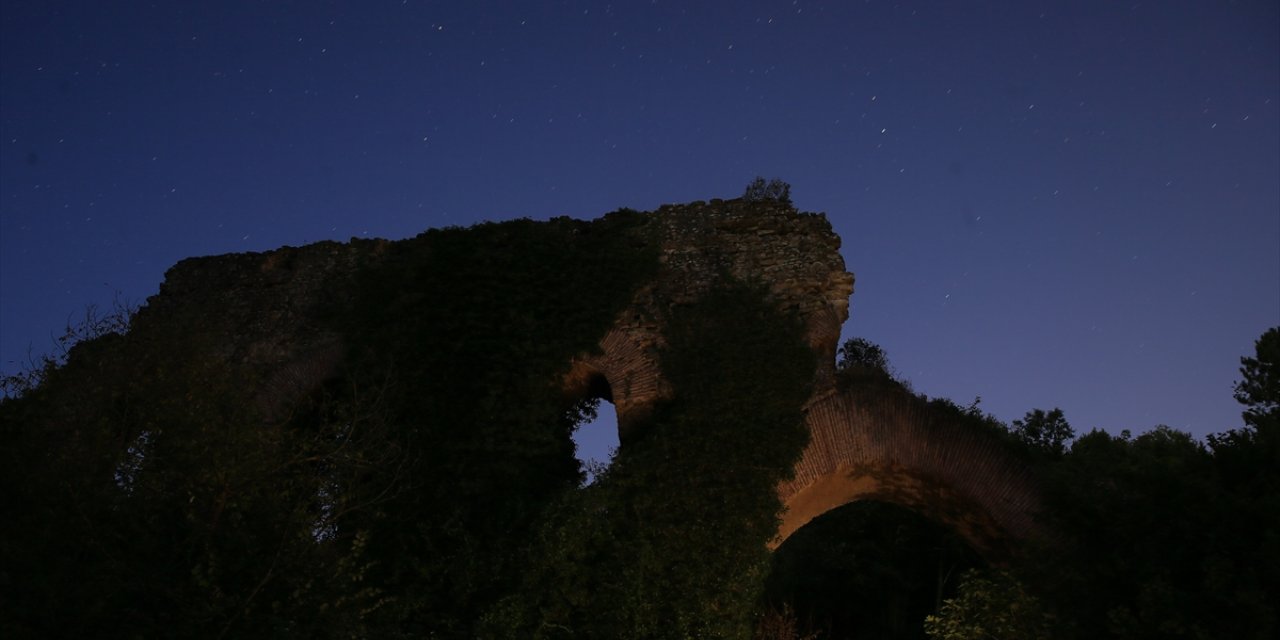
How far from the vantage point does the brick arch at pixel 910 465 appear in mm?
9320

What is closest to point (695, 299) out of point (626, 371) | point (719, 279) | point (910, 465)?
point (719, 279)

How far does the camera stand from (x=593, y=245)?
11.1 metres

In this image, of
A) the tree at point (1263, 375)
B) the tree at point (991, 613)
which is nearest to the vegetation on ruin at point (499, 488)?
the tree at point (991, 613)

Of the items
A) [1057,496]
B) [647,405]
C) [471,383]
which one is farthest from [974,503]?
[471,383]

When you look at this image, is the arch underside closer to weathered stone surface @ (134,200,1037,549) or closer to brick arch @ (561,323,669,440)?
weathered stone surface @ (134,200,1037,549)

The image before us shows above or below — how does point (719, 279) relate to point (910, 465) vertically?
above

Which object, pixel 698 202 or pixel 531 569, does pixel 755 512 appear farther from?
pixel 698 202

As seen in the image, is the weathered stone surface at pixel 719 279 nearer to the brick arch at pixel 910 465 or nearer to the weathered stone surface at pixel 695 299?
the weathered stone surface at pixel 695 299

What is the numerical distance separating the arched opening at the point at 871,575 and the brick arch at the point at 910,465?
9747 mm

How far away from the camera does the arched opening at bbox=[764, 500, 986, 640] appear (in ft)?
63.0

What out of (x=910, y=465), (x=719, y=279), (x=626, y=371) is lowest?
(x=910, y=465)

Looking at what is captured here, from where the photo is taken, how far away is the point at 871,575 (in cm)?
1952

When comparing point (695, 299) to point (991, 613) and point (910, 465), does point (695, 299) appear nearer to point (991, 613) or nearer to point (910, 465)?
point (910, 465)

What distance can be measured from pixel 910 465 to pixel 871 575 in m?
10.9
